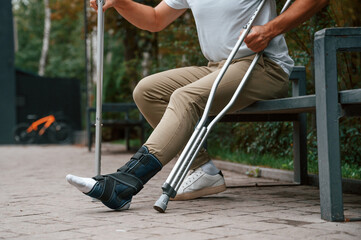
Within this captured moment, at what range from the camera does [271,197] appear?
148 inches

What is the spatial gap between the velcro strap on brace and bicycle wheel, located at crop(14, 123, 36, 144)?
568 inches

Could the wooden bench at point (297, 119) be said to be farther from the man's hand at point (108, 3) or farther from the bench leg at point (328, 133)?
the bench leg at point (328, 133)

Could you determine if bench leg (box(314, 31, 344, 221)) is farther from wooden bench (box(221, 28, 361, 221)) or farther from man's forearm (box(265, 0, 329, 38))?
man's forearm (box(265, 0, 329, 38))

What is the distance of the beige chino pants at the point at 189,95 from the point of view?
3.12m

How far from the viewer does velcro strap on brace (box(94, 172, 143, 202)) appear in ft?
9.94

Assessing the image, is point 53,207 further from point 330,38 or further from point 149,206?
point 330,38

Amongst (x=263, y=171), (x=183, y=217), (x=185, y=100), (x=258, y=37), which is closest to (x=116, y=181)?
(x=183, y=217)

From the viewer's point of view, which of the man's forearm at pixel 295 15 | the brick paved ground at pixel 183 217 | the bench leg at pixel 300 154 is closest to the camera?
the brick paved ground at pixel 183 217

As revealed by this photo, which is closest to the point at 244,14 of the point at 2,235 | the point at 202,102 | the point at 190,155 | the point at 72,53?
the point at 202,102

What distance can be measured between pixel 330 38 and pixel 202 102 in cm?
82

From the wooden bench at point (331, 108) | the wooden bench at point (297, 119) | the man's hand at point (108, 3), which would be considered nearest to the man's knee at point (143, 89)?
the man's hand at point (108, 3)

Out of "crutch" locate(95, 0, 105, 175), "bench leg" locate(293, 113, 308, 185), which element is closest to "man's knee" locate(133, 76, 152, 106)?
"crutch" locate(95, 0, 105, 175)

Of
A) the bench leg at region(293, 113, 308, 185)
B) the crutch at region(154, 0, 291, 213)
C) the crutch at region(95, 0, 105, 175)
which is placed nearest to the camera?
the crutch at region(154, 0, 291, 213)

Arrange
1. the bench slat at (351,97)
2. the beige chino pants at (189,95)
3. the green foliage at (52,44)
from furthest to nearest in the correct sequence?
the green foliage at (52,44) < the beige chino pants at (189,95) < the bench slat at (351,97)
